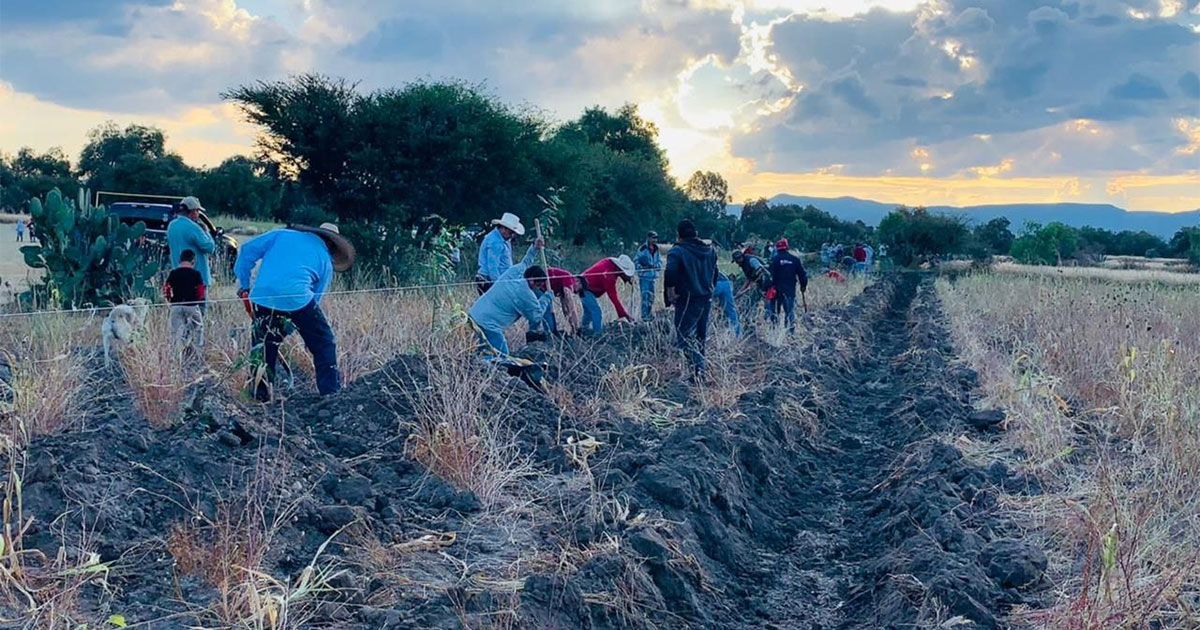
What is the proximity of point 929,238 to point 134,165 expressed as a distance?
145 ft

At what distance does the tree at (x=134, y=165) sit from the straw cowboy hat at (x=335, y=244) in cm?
4720

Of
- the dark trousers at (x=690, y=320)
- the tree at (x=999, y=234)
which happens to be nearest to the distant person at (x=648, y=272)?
the dark trousers at (x=690, y=320)

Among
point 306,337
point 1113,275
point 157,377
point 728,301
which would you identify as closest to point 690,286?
point 728,301

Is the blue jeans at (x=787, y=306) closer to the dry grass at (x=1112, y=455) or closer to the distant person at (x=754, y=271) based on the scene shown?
the distant person at (x=754, y=271)

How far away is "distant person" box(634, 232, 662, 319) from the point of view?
16500 mm

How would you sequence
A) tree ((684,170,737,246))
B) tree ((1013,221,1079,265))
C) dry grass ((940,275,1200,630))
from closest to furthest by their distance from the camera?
dry grass ((940,275,1200,630)) → tree ((1013,221,1079,265)) → tree ((684,170,737,246))

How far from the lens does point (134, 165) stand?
58.9 m

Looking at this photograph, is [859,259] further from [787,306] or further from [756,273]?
[756,273]

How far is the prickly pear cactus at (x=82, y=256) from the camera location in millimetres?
13328

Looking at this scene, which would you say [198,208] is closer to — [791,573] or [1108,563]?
[791,573]

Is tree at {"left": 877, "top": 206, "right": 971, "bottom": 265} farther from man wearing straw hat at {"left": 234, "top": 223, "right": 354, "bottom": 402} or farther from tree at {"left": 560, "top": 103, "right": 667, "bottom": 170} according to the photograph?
man wearing straw hat at {"left": 234, "top": 223, "right": 354, "bottom": 402}

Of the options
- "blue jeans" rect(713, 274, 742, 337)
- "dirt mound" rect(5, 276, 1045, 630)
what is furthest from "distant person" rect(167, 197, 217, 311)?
"blue jeans" rect(713, 274, 742, 337)

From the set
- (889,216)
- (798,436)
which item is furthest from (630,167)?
(798,436)

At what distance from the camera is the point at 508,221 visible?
11.5 metres
